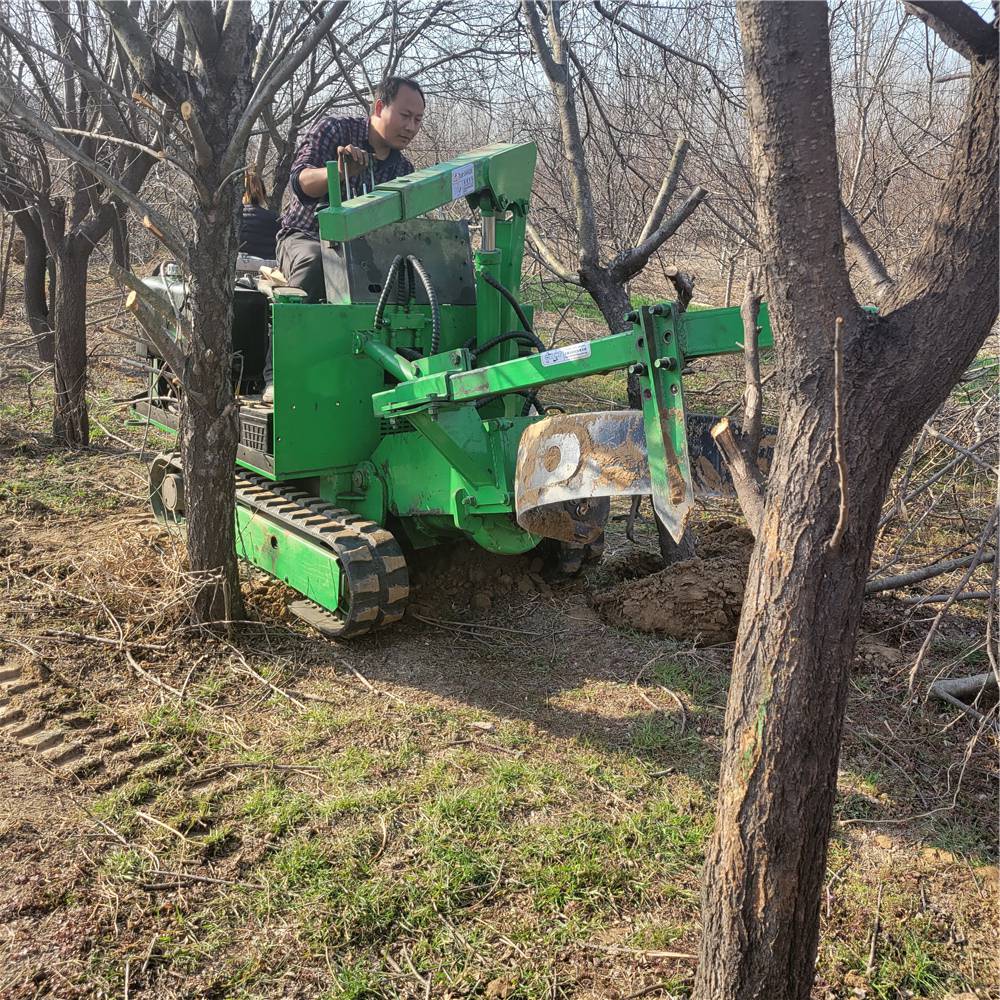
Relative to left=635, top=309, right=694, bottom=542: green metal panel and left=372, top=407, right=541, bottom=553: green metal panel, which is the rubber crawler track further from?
left=635, top=309, right=694, bottom=542: green metal panel

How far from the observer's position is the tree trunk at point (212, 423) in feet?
13.5

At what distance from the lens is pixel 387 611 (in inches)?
174

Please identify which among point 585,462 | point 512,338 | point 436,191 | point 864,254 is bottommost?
point 585,462

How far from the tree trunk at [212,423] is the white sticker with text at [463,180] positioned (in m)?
1.02

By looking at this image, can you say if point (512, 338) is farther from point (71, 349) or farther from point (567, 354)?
point (71, 349)

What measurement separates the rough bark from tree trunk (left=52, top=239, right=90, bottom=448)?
23.6 ft

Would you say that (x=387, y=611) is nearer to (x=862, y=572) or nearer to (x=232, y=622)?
(x=232, y=622)

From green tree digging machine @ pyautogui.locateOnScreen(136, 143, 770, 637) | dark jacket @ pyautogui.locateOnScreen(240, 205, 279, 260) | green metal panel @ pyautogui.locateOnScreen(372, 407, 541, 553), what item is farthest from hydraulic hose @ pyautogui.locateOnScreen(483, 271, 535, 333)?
dark jacket @ pyautogui.locateOnScreen(240, 205, 279, 260)

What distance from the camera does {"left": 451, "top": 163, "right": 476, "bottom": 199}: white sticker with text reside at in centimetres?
442

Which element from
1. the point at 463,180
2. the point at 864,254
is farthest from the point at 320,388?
the point at 864,254

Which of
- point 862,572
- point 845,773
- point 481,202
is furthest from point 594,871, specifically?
point 481,202

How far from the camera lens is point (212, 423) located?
4355 millimetres

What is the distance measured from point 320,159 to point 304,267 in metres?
0.65

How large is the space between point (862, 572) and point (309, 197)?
4037 millimetres
